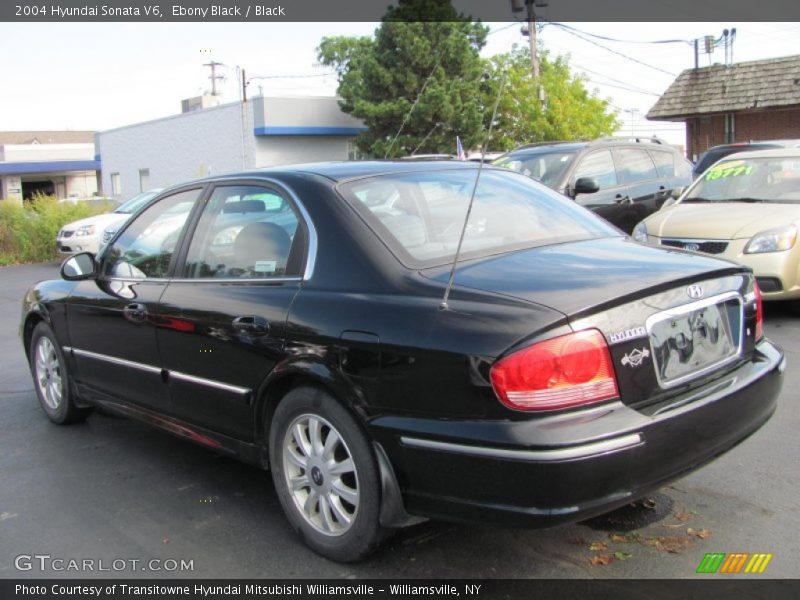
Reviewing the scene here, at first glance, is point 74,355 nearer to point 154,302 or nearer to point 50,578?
point 154,302

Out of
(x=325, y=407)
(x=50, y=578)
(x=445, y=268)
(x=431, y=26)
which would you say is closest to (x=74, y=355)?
(x=50, y=578)

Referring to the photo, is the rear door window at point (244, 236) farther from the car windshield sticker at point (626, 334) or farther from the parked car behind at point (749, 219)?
the parked car behind at point (749, 219)

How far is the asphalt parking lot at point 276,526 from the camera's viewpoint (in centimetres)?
338

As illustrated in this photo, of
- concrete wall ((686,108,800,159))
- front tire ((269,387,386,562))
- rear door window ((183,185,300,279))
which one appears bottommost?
front tire ((269,387,386,562))

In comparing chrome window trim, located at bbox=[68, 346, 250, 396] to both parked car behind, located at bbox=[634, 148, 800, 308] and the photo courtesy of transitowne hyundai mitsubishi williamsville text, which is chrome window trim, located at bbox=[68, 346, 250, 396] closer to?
the photo courtesy of transitowne hyundai mitsubishi williamsville text

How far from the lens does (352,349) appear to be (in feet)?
10.6

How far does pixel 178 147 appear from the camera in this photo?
1389 inches

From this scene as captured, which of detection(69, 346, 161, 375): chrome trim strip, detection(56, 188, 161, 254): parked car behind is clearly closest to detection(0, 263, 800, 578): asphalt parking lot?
detection(69, 346, 161, 375): chrome trim strip

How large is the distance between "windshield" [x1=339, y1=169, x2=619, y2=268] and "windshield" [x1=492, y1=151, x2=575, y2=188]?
5.96 meters

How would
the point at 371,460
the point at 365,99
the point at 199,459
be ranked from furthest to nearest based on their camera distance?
the point at 365,99 → the point at 199,459 → the point at 371,460

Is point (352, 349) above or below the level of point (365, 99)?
below

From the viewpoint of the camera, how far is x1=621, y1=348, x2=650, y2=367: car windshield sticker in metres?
2.95

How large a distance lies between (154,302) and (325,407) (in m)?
1.49

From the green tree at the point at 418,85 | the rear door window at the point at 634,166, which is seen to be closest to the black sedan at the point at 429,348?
the rear door window at the point at 634,166
